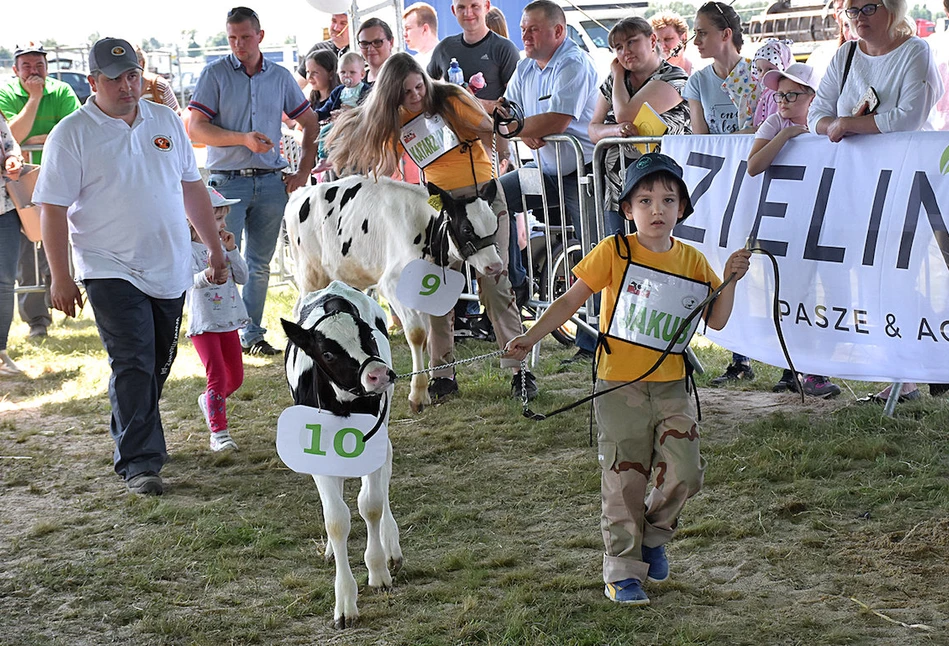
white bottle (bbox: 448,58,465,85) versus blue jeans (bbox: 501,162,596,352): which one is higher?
white bottle (bbox: 448,58,465,85)

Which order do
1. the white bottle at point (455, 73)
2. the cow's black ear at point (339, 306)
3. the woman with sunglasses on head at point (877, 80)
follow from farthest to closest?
1. the white bottle at point (455, 73)
2. the woman with sunglasses on head at point (877, 80)
3. the cow's black ear at point (339, 306)

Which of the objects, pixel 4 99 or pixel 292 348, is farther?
pixel 4 99

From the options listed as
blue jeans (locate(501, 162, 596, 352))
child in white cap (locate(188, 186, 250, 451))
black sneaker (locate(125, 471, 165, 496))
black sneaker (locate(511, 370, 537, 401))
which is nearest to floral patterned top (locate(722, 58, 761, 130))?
blue jeans (locate(501, 162, 596, 352))

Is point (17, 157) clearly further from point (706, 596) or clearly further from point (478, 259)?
point (706, 596)

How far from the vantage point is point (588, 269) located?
4059 millimetres

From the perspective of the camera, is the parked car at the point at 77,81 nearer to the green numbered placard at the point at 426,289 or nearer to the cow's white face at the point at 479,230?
the cow's white face at the point at 479,230

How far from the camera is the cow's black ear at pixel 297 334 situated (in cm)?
383

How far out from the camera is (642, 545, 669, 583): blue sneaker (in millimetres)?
4152

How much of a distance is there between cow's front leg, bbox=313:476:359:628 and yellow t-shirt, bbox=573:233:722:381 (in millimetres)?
1167

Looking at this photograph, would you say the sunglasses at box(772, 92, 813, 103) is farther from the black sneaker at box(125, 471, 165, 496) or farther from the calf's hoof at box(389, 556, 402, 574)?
the black sneaker at box(125, 471, 165, 496)

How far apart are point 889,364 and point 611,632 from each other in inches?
90.9

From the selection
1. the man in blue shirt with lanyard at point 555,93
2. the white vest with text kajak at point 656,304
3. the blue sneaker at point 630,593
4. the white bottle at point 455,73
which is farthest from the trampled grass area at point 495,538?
the white bottle at point 455,73

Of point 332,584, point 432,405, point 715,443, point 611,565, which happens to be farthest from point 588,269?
point 432,405

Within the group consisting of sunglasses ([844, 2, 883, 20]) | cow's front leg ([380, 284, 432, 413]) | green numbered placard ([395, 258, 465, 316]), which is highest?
sunglasses ([844, 2, 883, 20])
